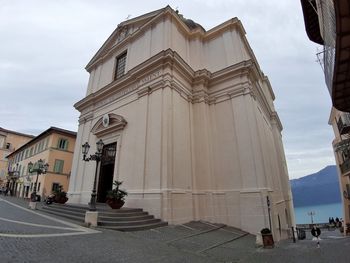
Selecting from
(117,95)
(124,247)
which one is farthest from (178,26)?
(124,247)

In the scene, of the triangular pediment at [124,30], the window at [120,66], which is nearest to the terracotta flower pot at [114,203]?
the window at [120,66]

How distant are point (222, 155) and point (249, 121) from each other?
2.41 meters

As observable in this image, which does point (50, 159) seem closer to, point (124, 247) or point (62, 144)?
point (62, 144)

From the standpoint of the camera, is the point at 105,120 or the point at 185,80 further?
the point at 105,120

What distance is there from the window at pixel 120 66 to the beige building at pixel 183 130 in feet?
0.80

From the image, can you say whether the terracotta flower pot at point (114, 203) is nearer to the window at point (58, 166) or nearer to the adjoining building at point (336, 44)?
the adjoining building at point (336, 44)

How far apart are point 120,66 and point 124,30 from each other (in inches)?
127

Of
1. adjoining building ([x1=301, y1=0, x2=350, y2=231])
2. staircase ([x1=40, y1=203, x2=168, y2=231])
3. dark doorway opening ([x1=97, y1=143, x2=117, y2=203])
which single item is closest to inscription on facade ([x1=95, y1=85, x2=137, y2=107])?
dark doorway opening ([x1=97, y1=143, x2=117, y2=203])

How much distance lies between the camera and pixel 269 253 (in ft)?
23.0

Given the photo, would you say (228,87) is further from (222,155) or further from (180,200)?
(180,200)

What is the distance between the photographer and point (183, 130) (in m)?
12.5

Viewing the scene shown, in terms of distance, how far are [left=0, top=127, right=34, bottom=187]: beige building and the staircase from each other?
39.9 meters

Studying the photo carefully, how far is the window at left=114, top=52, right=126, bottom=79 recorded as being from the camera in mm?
17078

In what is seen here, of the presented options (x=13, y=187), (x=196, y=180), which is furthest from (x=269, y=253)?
(x=13, y=187)
